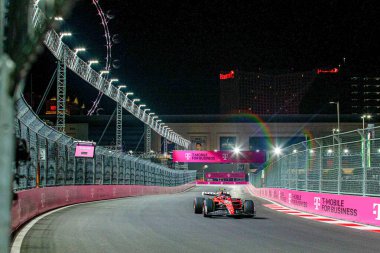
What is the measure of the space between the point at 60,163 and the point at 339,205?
11569mm

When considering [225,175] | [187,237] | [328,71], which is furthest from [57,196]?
[328,71]

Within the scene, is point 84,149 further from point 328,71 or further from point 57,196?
point 328,71

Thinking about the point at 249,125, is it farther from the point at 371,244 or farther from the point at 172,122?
the point at 371,244

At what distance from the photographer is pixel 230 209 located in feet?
55.7

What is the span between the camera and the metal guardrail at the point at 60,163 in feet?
54.2

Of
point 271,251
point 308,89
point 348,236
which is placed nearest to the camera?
point 271,251

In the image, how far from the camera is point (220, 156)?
78.2 m

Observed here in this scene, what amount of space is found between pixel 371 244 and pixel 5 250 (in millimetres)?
8879

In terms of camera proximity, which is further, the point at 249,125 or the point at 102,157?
the point at 249,125

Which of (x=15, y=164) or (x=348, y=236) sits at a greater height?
(x=15, y=164)

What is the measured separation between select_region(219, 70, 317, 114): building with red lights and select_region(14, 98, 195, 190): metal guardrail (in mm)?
142862

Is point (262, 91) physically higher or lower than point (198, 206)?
higher

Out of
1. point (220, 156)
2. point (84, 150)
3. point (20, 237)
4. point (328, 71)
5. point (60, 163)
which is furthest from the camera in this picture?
point (328, 71)

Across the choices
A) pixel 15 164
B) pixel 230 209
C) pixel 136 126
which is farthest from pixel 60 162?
pixel 136 126
